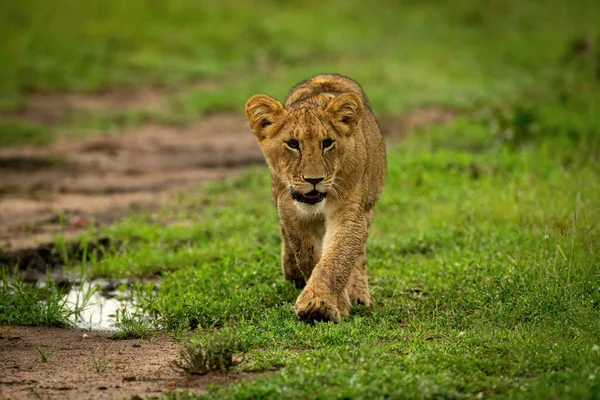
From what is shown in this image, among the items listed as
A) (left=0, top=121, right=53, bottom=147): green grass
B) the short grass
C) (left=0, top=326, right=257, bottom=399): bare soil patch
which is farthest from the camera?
(left=0, top=121, right=53, bottom=147): green grass

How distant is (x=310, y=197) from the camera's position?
6.00 m

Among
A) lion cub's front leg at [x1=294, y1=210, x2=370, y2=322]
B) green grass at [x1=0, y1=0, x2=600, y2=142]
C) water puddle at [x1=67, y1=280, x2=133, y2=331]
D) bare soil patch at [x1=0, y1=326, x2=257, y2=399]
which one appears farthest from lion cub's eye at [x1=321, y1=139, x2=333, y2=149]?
green grass at [x1=0, y1=0, x2=600, y2=142]

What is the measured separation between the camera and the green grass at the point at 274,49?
15.4 metres

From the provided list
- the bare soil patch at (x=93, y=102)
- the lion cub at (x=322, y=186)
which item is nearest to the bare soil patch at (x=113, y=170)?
the bare soil patch at (x=93, y=102)

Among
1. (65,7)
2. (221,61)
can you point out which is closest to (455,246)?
(221,61)

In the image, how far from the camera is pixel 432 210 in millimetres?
9031

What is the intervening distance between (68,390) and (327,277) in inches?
67.1

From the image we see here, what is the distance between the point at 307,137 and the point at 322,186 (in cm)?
30

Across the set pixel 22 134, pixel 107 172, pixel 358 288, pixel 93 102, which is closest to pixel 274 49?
pixel 93 102

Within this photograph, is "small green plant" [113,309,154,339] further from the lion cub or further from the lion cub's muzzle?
the lion cub's muzzle

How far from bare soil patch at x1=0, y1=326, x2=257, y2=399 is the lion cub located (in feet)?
3.09

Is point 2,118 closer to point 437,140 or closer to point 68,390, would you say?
point 437,140

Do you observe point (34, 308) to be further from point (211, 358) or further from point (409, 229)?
point (409, 229)

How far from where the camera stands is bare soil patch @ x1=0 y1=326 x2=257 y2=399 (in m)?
4.92
